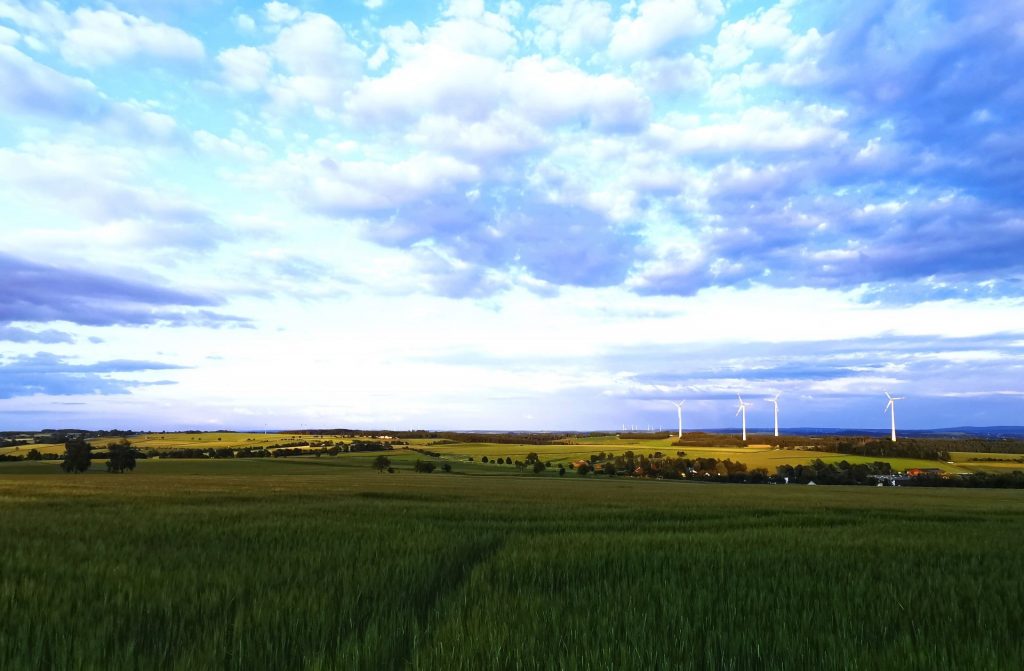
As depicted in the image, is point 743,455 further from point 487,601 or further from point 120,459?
point 487,601

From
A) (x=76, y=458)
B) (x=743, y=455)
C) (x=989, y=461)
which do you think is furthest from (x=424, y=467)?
(x=989, y=461)

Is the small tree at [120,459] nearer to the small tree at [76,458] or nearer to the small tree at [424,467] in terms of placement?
the small tree at [76,458]

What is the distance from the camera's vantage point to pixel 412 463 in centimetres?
10981

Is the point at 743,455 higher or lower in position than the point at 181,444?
lower

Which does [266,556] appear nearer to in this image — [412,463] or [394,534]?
[394,534]

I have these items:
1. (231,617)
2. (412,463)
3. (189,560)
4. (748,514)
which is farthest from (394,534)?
(412,463)

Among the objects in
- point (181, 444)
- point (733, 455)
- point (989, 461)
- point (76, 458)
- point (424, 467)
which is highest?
point (76, 458)

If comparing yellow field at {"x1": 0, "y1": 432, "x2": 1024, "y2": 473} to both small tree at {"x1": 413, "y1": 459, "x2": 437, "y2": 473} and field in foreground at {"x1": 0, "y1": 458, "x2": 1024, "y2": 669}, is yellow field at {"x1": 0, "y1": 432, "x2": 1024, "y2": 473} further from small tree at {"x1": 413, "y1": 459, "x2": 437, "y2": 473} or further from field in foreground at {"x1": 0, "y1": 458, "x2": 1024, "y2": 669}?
field in foreground at {"x1": 0, "y1": 458, "x2": 1024, "y2": 669}

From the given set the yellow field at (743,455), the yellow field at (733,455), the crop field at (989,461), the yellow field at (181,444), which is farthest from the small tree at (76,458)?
the crop field at (989,461)

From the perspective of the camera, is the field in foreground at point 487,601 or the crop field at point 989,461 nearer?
the field in foreground at point 487,601

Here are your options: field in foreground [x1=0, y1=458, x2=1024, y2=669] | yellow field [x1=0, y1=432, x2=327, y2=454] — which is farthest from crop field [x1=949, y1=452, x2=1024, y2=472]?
yellow field [x1=0, y1=432, x2=327, y2=454]

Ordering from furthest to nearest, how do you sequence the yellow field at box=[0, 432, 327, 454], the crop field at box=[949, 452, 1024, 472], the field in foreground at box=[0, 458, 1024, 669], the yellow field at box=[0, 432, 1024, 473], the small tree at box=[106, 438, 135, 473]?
1. the yellow field at box=[0, 432, 327, 454]
2. the yellow field at box=[0, 432, 1024, 473]
3. the crop field at box=[949, 452, 1024, 472]
4. the small tree at box=[106, 438, 135, 473]
5. the field in foreground at box=[0, 458, 1024, 669]

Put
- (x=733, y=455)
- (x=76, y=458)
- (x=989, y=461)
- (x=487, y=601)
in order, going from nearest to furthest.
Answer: (x=487, y=601) → (x=76, y=458) → (x=989, y=461) → (x=733, y=455)

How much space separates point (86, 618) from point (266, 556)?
3.80 metres
